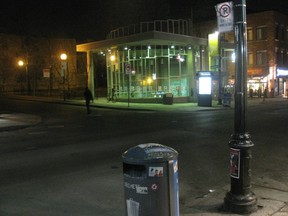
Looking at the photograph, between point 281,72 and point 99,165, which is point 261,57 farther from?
point 99,165

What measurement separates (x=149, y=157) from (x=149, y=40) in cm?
3204

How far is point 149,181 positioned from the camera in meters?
3.81

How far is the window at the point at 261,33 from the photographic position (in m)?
50.6

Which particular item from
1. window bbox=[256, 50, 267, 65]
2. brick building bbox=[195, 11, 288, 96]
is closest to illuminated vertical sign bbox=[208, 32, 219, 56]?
brick building bbox=[195, 11, 288, 96]

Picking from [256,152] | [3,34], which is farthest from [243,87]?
[3,34]

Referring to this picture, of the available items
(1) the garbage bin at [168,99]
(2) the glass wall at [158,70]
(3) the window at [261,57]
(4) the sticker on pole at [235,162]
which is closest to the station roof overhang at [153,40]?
(2) the glass wall at [158,70]

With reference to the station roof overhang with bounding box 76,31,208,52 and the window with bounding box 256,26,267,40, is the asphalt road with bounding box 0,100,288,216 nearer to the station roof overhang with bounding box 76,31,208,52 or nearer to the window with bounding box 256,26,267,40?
the station roof overhang with bounding box 76,31,208,52

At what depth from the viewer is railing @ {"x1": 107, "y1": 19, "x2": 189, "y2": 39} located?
38.0 metres

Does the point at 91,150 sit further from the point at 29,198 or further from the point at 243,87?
the point at 243,87

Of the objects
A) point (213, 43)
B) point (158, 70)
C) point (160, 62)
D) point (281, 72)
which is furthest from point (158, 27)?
point (281, 72)

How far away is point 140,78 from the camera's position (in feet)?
129

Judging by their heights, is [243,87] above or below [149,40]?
below

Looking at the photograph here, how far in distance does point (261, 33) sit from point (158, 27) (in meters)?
18.6

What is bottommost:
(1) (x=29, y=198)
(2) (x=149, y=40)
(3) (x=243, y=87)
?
(1) (x=29, y=198)
